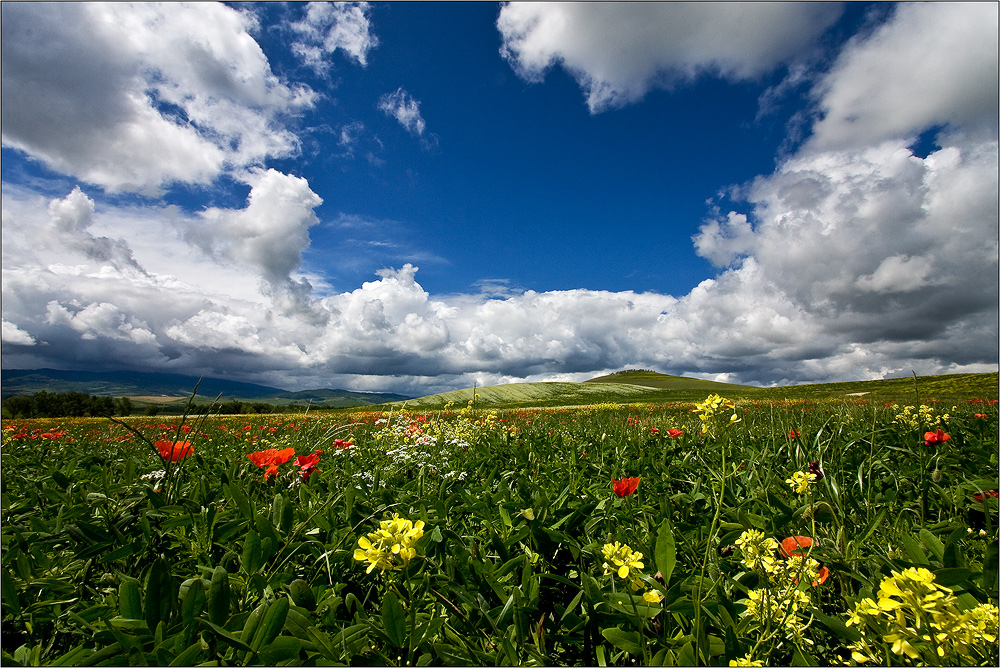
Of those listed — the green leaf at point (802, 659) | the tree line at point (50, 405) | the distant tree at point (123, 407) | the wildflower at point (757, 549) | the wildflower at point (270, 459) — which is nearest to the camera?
the green leaf at point (802, 659)

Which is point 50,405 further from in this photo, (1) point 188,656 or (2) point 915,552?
(2) point 915,552

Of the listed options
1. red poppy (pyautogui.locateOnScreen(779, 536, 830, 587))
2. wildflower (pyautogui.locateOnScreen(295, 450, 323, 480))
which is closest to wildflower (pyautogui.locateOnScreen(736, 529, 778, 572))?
red poppy (pyautogui.locateOnScreen(779, 536, 830, 587))

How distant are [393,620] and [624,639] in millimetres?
681

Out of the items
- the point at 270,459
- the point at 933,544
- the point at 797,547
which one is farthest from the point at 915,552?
the point at 270,459

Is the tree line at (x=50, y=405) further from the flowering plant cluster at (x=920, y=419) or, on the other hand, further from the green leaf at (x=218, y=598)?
the flowering plant cluster at (x=920, y=419)

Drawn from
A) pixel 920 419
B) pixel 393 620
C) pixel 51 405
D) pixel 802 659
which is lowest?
pixel 51 405

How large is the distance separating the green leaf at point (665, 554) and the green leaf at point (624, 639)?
0.27 meters

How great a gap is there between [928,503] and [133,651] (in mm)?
3934

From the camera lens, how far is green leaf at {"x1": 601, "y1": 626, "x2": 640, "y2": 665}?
1.25 meters

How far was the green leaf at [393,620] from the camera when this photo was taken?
3.94ft

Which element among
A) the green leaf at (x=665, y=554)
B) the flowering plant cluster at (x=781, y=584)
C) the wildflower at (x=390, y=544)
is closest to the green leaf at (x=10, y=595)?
the wildflower at (x=390, y=544)

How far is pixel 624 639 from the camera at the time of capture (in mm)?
1281

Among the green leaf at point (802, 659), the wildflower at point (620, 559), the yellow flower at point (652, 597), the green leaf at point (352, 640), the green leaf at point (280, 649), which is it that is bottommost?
the green leaf at point (802, 659)

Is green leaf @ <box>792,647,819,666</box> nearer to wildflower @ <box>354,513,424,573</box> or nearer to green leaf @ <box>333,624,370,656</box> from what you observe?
wildflower @ <box>354,513,424,573</box>
